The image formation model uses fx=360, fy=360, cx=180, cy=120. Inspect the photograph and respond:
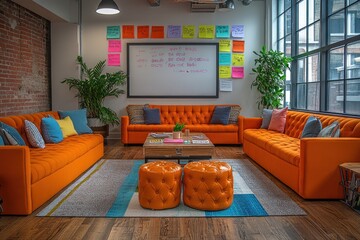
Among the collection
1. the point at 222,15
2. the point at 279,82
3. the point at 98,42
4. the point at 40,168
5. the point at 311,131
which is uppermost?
the point at 222,15

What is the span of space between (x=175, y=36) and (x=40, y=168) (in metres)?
5.13

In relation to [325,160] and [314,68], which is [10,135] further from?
[314,68]

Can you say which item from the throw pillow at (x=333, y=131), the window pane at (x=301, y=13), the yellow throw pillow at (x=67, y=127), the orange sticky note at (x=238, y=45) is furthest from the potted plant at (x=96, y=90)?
the throw pillow at (x=333, y=131)

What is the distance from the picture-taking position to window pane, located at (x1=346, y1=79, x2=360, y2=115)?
4.45m

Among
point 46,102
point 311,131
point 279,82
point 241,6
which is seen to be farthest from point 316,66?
point 46,102

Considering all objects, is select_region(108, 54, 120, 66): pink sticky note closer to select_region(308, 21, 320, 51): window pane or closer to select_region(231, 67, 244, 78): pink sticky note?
select_region(231, 67, 244, 78): pink sticky note

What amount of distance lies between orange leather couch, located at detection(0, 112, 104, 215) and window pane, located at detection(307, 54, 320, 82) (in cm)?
372

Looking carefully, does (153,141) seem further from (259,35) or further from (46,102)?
(259,35)

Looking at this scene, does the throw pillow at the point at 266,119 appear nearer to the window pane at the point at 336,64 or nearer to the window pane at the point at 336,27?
the window pane at the point at 336,64

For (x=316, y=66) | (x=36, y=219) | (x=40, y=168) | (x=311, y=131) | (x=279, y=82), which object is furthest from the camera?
(x=279, y=82)

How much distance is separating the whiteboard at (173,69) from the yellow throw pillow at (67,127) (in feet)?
8.31

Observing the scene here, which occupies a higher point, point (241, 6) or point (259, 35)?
point (241, 6)

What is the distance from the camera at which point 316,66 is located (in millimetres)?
5703

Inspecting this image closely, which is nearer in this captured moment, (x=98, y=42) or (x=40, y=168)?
(x=40, y=168)
